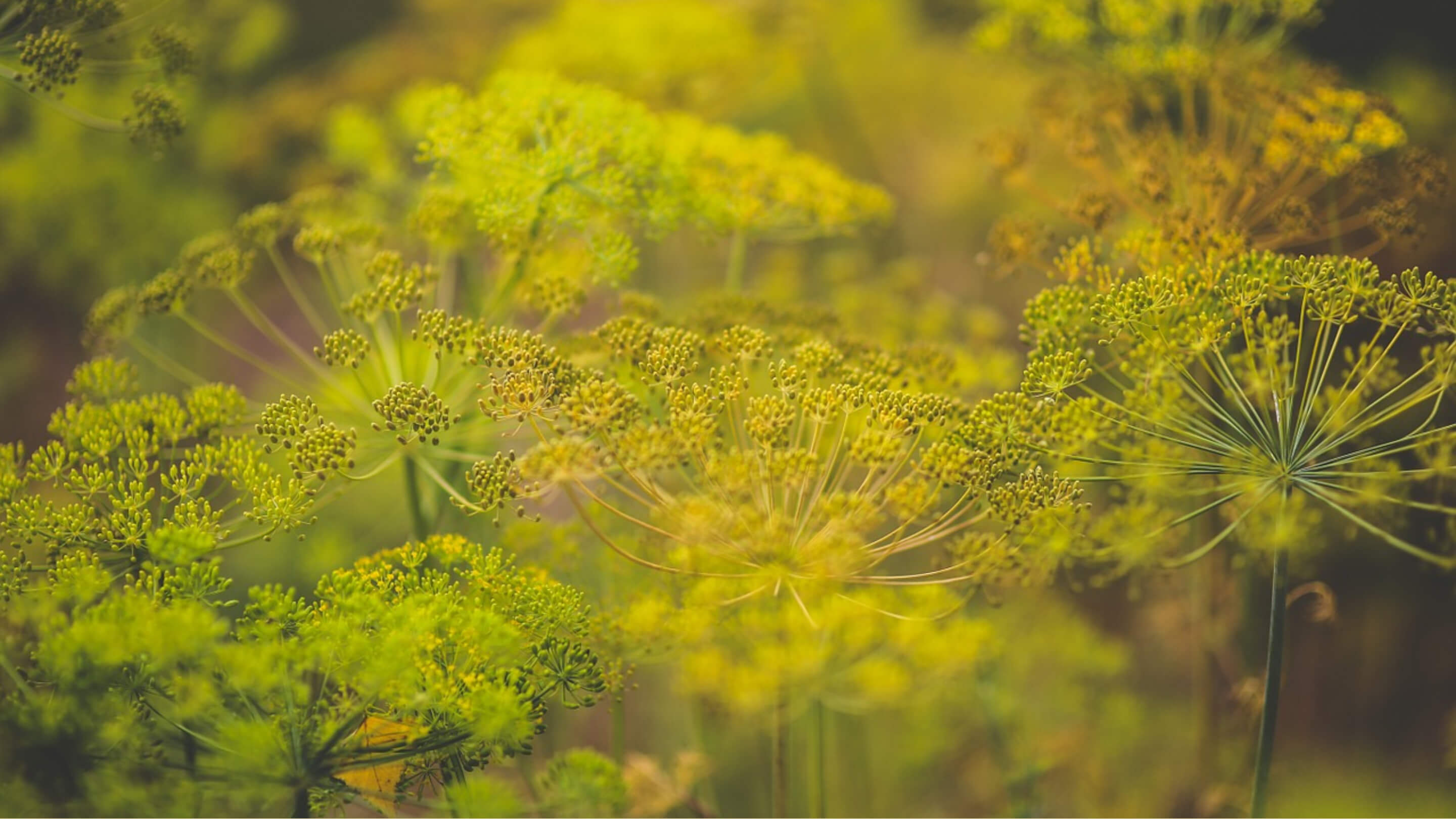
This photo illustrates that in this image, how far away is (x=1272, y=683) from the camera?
4.00ft

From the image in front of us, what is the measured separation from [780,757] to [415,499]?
2.56ft

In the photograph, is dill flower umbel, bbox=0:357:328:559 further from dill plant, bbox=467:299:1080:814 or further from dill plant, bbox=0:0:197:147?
Result: dill plant, bbox=0:0:197:147

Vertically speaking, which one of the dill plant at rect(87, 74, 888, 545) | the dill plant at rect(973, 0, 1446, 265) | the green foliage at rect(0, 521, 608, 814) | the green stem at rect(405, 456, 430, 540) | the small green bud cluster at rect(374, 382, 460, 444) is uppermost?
the dill plant at rect(973, 0, 1446, 265)

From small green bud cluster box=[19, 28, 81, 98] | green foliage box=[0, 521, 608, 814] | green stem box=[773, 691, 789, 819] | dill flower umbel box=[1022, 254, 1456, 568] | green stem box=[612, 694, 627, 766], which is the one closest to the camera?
green foliage box=[0, 521, 608, 814]

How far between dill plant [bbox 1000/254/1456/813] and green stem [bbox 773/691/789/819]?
0.54 m

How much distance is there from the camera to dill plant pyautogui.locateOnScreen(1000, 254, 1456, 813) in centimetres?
116

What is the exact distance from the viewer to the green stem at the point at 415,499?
155 cm

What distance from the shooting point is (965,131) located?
298 cm

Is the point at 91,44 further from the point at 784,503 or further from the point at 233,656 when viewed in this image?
the point at 784,503

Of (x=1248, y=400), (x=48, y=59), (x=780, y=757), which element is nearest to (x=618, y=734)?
(x=780, y=757)

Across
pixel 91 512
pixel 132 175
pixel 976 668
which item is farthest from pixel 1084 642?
pixel 132 175

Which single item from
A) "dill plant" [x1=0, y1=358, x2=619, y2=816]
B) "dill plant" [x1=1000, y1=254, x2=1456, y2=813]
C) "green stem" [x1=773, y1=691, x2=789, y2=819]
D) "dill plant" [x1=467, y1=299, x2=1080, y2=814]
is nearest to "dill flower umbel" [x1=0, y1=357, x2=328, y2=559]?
"dill plant" [x1=0, y1=358, x2=619, y2=816]

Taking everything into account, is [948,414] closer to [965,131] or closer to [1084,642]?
[1084,642]

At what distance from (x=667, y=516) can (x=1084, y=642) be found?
1.50 metres
